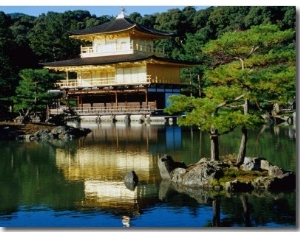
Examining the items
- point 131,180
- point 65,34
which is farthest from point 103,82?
point 131,180

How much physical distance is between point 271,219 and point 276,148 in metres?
5.79

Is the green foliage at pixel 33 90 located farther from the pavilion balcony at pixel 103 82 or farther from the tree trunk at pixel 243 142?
the tree trunk at pixel 243 142

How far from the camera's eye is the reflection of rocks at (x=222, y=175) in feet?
26.6

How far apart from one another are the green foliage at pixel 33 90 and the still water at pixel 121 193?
209 inches

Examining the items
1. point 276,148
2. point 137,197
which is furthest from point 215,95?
point 276,148

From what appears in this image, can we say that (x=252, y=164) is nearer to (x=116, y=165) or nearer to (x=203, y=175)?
(x=203, y=175)

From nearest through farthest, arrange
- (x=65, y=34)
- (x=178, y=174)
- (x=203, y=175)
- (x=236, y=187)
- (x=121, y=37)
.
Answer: (x=236, y=187) < (x=203, y=175) < (x=178, y=174) < (x=121, y=37) < (x=65, y=34)

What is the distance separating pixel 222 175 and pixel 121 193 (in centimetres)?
163

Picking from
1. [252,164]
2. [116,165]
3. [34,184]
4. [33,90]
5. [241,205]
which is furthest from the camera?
[33,90]

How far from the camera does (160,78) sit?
83.3 feet

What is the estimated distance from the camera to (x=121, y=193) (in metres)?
8.20

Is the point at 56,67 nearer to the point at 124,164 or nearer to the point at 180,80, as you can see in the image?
the point at 180,80

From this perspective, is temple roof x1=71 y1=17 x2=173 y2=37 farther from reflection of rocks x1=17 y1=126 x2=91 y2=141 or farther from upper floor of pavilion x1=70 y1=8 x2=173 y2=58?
reflection of rocks x1=17 y1=126 x2=91 y2=141

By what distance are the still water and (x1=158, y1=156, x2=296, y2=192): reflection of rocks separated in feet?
0.76
